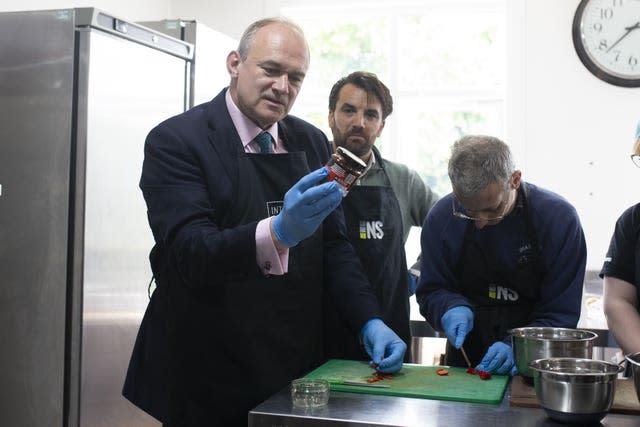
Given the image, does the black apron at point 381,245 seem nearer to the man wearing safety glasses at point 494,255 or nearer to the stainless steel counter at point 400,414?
the man wearing safety glasses at point 494,255

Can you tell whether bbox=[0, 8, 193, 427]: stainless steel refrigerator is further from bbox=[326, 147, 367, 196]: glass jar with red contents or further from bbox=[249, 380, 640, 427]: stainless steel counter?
bbox=[326, 147, 367, 196]: glass jar with red contents

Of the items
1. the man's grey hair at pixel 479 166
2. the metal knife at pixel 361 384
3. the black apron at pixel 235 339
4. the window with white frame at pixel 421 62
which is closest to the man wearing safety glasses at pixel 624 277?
the man's grey hair at pixel 479 166

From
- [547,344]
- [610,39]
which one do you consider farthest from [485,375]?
[610,39]

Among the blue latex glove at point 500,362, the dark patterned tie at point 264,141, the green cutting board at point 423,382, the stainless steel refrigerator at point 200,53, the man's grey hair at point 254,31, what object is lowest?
the green cutting board at point 423,382

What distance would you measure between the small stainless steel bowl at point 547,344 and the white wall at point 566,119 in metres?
2.52

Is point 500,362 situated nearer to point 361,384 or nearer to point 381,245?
point 361,384

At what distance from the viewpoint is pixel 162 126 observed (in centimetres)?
173

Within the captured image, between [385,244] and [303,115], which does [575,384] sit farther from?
[303,115]

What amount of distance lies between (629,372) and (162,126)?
57.1 inches

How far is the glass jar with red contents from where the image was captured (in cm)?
150

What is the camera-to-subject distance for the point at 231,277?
61.4 inches

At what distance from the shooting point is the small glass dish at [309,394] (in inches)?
61.2

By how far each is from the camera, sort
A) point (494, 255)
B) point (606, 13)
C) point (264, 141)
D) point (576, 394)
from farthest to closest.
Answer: point (606, 13) < point (494, 255) < point (264, 141) < point (576, 394)

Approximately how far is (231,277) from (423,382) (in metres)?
0.52
